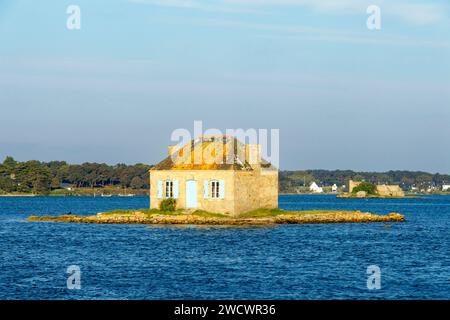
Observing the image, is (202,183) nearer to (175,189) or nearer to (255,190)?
(175,189)

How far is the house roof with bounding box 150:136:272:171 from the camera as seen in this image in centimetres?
6038

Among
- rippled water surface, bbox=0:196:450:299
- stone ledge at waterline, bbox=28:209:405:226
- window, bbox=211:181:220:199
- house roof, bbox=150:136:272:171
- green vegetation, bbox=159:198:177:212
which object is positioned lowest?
rippled water surface, bbox=0:196:450:299

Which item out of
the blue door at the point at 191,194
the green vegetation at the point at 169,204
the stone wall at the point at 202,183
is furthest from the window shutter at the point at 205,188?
the green vegetation at the point at 169,204

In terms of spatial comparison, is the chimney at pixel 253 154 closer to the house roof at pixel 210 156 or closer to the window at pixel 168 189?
the house roof at pixel 210 156

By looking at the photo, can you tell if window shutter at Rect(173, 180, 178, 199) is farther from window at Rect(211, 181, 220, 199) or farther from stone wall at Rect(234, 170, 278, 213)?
stone wall at Rect(234, 170, 278, 213)

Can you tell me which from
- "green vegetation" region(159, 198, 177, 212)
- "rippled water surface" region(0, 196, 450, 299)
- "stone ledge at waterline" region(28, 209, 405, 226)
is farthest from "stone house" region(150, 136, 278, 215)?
"rippled water surface" region(0, 196, 450, 299)

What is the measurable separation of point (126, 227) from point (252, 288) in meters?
31.4

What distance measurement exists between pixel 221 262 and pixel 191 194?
20569 mm

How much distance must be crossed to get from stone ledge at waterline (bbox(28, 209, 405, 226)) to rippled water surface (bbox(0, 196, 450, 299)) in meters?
1.20

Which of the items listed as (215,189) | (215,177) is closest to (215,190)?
(215,189)

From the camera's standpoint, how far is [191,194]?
60969mm

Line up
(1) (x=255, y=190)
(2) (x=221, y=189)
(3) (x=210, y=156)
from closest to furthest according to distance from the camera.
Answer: (2) (x=221, y=189) → (3) (x=210, y=156) → (1) (x=255, y=190)

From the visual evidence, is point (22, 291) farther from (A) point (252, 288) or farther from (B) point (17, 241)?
(B) point (17, 241)
